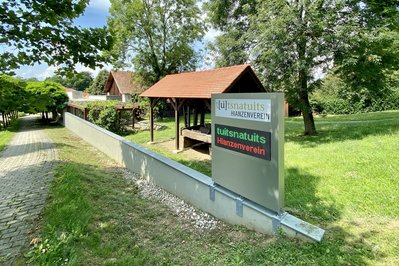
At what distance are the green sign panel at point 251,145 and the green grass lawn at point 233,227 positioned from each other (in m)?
0.64

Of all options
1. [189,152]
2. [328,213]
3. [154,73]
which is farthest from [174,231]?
[154,73]

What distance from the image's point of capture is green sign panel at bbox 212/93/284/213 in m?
3.47

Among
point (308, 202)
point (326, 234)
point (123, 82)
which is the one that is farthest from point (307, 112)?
point (123, 82)

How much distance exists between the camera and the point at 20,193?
219 inches

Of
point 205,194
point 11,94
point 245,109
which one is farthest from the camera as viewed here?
point 205,194

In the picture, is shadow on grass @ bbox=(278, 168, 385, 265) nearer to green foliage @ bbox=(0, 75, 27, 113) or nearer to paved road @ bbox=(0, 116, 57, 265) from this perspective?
paved road @ bbox=(0, 116, 57, 265)

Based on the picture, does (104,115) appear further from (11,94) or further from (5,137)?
(11,94)

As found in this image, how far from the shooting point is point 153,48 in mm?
23719

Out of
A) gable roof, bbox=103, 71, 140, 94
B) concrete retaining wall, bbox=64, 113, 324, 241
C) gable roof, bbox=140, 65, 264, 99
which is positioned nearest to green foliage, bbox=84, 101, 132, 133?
gable roof, bbox=140, 65, 264, 99

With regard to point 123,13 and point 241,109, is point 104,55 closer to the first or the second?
point 241,109

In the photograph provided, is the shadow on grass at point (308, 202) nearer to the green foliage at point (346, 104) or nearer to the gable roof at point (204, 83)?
the gable roof at point (204, 83)

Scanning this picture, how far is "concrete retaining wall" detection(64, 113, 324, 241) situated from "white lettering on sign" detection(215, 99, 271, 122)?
4.26 ft

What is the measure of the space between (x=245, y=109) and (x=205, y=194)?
1.87 meters

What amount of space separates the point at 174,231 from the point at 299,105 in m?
9.03
